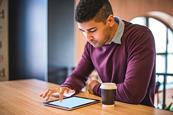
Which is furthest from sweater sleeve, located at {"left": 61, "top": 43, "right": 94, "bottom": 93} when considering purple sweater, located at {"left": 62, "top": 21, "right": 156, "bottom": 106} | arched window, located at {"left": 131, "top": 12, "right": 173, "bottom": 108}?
arched window, located at {"left": 131, "top": 12, "right": 173, "bottom": 108}

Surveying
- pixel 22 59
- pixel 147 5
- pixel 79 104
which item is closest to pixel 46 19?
pixel 22 59

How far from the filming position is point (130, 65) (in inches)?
53.4

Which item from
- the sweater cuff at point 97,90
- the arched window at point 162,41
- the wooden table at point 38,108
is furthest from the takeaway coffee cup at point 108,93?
the arched window at point 162,41

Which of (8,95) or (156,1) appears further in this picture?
(156,1)

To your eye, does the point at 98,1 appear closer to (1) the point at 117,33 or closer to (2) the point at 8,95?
(1) the point at 117,33

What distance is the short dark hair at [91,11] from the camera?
1319 millimetres

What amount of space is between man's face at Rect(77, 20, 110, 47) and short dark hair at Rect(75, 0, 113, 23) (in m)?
0.02

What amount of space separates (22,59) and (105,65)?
2.47 metres

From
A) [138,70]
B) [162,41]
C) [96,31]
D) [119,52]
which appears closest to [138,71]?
[138,70]

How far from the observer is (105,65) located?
1.52 m

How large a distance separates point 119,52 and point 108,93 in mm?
285

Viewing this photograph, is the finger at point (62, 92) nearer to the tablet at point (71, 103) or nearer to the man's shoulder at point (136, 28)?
Answer: the tablet at point (71, 103)

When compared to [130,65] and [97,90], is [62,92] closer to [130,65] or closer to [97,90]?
[97,90]

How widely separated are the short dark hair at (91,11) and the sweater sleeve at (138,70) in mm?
218
